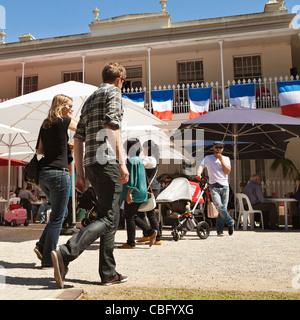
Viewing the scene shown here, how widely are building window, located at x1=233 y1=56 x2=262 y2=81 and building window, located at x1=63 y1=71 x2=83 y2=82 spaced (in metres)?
7.77

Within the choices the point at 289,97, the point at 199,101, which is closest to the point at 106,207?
the point at 199,101

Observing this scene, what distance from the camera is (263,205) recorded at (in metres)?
9.39

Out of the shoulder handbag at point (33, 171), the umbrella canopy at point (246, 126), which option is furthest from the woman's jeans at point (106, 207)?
the umbrella canopy at point (246, 126)

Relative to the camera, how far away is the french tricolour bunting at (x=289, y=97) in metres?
13.2

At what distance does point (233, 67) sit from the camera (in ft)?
54.5

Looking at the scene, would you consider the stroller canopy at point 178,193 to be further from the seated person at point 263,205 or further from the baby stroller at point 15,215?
the baby stroller at point 15,215

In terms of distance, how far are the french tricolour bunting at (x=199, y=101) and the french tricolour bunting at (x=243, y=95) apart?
912 mm

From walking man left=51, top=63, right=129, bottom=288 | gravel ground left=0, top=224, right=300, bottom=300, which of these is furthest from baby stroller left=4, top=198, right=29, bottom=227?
→ walking man left=51, top=63, right=129, bottom=288

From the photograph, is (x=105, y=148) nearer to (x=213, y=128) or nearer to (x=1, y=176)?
(x=213, y=128)

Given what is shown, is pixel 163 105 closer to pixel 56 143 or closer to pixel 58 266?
pixel 56 143

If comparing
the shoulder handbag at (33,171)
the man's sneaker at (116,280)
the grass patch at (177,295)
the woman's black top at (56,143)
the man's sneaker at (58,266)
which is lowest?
the grass patch at (177,295)

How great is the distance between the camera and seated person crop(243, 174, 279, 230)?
370 inches

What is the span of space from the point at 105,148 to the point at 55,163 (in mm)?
961

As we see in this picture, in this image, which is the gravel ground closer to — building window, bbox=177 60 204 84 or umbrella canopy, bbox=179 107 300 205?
umbrella canopy, bbox=179 107 300 205
